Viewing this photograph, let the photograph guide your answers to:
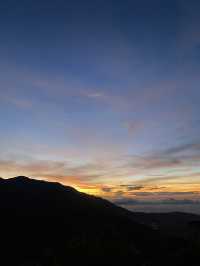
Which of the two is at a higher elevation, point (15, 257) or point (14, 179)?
point (14, 179)

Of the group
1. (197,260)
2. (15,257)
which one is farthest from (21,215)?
(197,260)

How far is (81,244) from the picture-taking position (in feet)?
266

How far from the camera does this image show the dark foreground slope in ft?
Answer: 253

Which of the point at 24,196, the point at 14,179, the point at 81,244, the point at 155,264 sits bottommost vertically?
the point at 155,264

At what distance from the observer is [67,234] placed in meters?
109

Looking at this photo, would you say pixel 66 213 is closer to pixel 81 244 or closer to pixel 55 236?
pixel 55 236

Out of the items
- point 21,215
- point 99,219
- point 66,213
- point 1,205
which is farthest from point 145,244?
point 1,205

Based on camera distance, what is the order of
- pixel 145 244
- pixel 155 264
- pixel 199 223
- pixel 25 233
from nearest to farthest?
pixel 155 264 → pixel 145 244 → pixel 25 233 → pixel 199 223

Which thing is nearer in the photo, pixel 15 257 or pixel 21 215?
pixel 15 257

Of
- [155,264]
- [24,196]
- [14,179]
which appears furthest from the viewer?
[14,179]

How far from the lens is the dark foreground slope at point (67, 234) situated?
3041 inches

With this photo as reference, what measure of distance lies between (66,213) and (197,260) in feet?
249

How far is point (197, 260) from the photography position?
61781 millimetres

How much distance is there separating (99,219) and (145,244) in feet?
84.3
